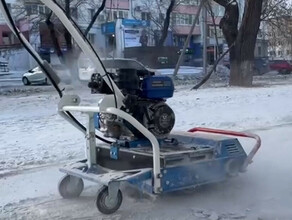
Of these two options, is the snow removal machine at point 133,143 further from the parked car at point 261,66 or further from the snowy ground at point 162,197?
the parked car at point 261,66

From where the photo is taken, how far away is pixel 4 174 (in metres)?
7.17

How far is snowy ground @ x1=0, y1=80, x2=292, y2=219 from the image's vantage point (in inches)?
207

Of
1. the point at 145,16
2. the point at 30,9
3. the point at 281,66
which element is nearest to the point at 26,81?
the point at 30,9

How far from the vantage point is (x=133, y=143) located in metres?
5.67

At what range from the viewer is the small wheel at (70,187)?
230 inches

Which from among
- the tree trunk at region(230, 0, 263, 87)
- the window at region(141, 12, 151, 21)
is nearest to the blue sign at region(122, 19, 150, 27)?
the window at region(141, 12, 151, 21)

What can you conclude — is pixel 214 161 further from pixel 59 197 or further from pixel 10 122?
pixel 10 122

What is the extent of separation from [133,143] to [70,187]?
2.93ft

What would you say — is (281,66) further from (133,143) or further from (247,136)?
(133,143)

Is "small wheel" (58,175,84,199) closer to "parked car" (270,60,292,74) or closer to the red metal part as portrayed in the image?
the red metal part

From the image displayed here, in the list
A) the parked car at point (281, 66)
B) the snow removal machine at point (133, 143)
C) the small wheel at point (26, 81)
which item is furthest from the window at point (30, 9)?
the snow removal machine at point (133, 143)

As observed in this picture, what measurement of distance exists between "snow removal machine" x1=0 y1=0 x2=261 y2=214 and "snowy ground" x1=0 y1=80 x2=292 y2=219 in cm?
24

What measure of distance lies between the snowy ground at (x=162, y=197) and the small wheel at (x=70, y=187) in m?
0.08

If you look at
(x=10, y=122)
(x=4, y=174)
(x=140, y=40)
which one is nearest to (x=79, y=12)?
(x=140, y=40)
